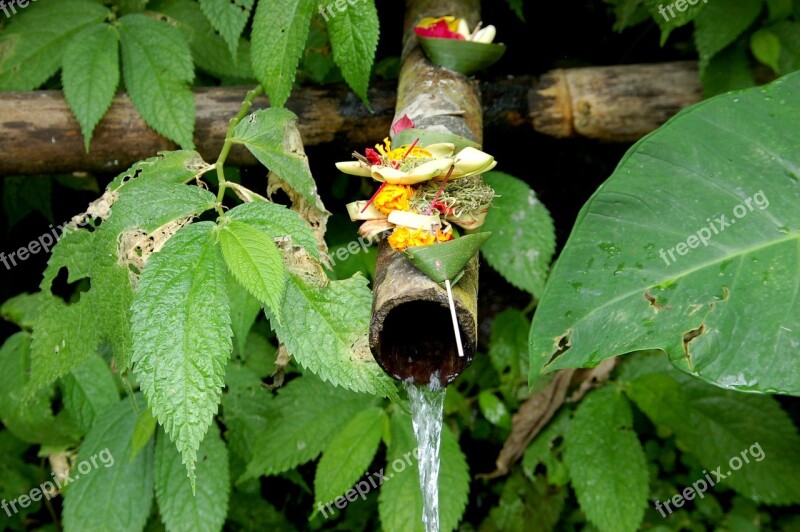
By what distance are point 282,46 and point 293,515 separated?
1.61 meters

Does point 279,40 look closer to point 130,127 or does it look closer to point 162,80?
point 162,80

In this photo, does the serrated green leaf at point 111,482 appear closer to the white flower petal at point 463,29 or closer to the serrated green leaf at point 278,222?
the serrated green leaf at point 278,222

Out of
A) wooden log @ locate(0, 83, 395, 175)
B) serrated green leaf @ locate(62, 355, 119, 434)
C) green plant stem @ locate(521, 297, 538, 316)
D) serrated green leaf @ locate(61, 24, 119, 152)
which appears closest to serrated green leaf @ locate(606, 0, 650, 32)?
wooden log @ locate(0, 83, 395, 175)

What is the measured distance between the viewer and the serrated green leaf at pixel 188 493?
1724 mm

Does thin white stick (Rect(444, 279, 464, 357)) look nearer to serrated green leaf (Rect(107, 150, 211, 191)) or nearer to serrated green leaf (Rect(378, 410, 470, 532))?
serrated green leaf (Rect(107, 150, 211, 191))

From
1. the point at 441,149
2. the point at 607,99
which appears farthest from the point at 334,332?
the point at 607,99

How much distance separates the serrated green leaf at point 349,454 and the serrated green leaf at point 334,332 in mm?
610

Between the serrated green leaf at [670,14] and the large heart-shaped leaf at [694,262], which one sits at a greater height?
the serrated green leaf at [670,14]

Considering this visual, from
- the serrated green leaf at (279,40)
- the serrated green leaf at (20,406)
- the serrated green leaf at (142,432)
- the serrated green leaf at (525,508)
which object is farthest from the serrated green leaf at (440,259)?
the serrated green leaf at (525,508)

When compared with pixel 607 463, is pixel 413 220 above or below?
above

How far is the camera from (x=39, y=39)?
6.09 ft

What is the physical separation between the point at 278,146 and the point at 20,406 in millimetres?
1012

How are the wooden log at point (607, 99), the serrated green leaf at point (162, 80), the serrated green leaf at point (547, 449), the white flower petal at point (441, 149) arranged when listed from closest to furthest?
the white flower petal at point (441, 149) < the serrated green leaf at point (162, 80) < the wooden log at point (607, 99) < the serrated green leaf at point (547, 449)

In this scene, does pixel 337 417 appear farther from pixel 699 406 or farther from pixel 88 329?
pixel 699 406
